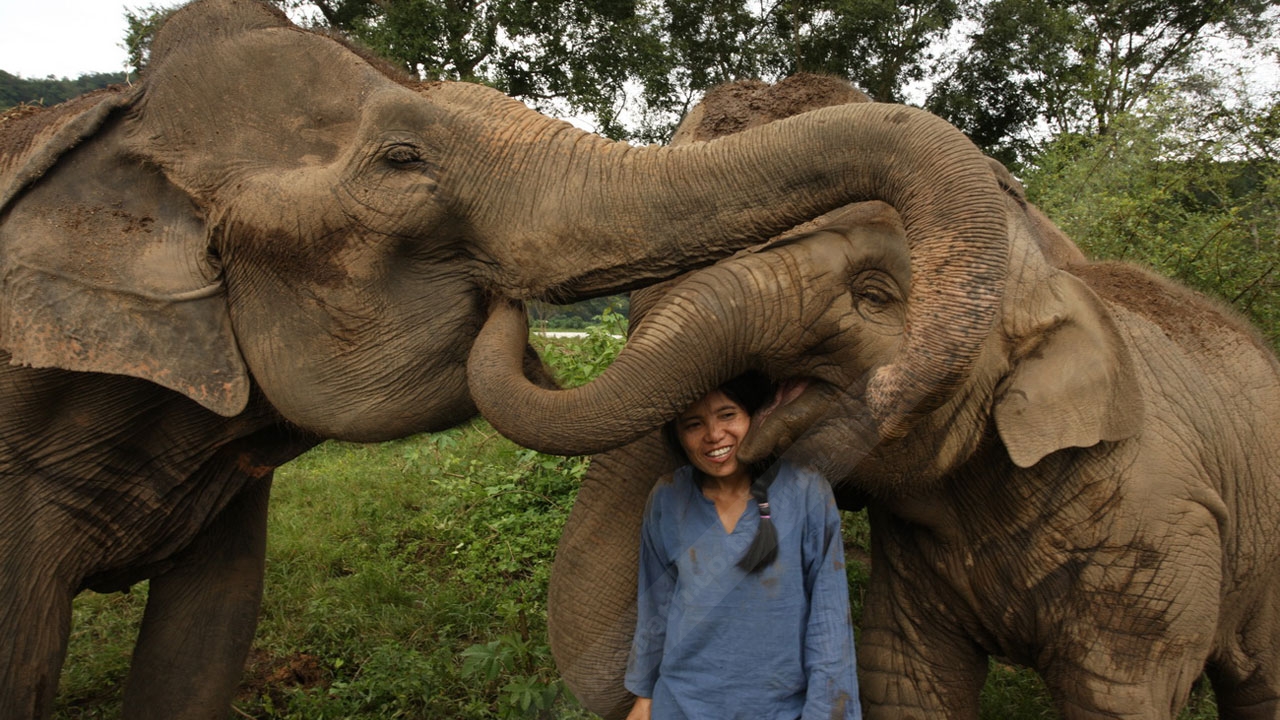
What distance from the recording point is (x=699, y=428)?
243 cm

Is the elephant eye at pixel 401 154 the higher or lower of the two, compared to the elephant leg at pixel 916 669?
higher

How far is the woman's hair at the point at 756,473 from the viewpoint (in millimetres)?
2371

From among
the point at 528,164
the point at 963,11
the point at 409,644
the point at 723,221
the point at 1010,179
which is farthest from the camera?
the point at 963,11

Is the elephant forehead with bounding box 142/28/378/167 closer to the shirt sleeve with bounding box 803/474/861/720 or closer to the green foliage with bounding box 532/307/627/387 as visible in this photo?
the shirt sleeve with bounding box 803/474/861/720

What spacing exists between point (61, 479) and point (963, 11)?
15.2 meters

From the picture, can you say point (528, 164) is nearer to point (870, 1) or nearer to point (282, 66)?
point (282, 66)

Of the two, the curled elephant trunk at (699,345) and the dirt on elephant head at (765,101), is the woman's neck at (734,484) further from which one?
the dirt on elephant head at (765,101)

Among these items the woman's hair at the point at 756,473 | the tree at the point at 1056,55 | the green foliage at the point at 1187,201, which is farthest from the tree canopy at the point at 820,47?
the woman's hair at the point at 756,473

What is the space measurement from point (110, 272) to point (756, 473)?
155cm

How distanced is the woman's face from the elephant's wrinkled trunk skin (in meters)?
0.33

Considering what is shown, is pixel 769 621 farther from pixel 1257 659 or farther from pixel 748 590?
pixel 1257 659

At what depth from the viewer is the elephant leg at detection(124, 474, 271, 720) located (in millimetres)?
3533

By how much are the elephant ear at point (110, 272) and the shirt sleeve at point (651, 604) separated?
1012 mm

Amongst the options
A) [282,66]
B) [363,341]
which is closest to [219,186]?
[282,66]
